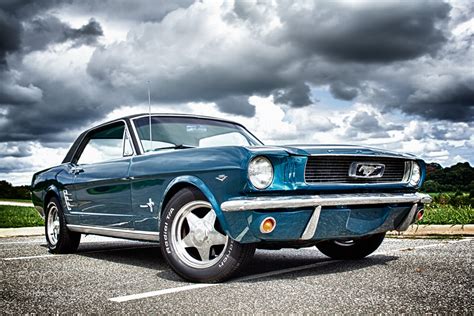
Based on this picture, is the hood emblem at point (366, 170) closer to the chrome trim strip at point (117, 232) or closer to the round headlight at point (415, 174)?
the round headlight at point (415, 174)

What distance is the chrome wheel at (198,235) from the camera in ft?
13.8

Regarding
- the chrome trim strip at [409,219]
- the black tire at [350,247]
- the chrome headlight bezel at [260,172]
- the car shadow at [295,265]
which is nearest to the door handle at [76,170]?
the car shadow at [295,265]

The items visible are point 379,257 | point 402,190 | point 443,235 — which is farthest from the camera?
point 443,235

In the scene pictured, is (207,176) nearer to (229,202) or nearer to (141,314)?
(229,202)

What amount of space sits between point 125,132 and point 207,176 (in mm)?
1803

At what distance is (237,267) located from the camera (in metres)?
3.98

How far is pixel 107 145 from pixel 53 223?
1607 millimetres

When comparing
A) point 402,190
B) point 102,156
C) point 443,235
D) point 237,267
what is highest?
point 102,156

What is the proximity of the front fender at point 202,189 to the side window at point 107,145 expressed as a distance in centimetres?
110

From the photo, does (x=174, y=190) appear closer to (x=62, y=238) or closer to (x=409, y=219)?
(x=409, y=219)

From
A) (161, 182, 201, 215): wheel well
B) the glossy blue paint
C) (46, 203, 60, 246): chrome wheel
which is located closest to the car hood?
the glossy blue paint

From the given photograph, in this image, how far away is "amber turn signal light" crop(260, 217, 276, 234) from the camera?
3822 millimetres

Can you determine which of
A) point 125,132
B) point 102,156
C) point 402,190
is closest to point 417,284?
point 402,190

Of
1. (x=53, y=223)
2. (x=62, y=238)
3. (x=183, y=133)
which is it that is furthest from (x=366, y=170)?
(x=53, y=223)
